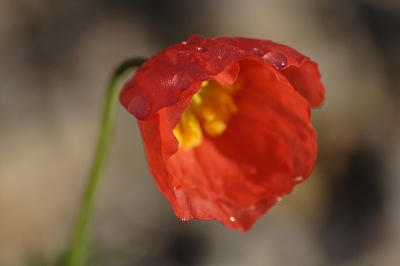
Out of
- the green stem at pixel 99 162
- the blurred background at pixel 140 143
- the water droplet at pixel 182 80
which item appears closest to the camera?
the water droplet at pixel 182 80

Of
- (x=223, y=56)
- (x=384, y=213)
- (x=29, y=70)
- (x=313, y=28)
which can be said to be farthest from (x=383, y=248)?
(x=29, y=70)

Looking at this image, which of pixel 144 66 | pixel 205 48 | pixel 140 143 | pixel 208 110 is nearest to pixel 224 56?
pixel 205 48

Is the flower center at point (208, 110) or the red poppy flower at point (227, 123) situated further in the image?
the flower center at point (208, 110)

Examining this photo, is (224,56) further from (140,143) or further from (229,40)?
(140,143)

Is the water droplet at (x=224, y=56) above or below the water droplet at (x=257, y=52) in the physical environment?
below

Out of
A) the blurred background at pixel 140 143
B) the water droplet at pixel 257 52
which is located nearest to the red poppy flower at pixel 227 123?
the water droplet at pixel 257 52

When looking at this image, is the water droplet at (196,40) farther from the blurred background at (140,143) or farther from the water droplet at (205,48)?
the blurred background at (140,143)

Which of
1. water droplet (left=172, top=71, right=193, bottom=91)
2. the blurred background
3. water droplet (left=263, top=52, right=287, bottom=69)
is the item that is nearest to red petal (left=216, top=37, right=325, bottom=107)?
water droplet (left=263, top=52, right=287, bottom=69)

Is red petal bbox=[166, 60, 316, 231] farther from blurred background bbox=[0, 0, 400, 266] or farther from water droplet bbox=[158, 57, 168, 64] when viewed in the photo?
blurred background bbox=[0, 0, 400, 266]
